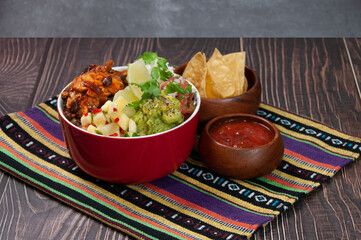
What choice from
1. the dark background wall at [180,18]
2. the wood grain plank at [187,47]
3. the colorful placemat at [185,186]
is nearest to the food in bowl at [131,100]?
the colorful placemat at [185,186]

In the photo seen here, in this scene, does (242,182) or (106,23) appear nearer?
(242,182)

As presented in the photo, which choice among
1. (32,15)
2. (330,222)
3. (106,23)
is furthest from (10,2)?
(330,222)

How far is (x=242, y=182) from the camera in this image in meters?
1.89

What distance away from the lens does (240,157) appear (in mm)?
1819

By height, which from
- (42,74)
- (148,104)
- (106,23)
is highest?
(148,104)

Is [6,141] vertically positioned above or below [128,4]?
above

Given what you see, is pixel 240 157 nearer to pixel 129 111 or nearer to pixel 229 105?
pixel 229 105

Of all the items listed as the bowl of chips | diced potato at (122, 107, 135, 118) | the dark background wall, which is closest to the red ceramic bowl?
diced potato at (122, 107, 135, 118)

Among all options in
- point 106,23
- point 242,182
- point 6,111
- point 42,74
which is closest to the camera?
point 242,182

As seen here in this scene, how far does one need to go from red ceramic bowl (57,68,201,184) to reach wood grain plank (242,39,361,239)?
1.28ft

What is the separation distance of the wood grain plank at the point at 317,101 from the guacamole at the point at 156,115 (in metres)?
0.45

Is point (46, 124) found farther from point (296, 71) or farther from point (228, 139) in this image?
point (296, 71)

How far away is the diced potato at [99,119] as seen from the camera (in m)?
1.71

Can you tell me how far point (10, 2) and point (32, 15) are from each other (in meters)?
0.31
